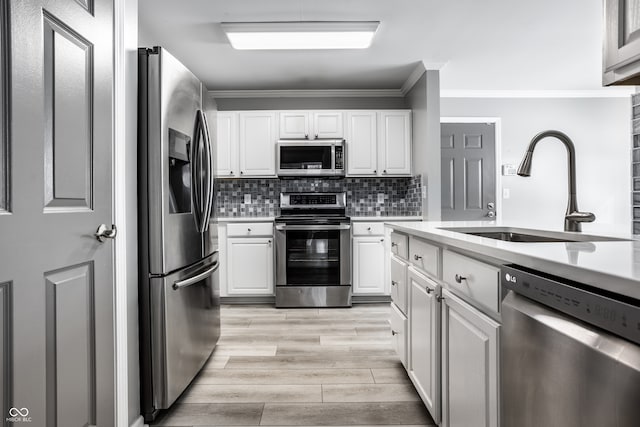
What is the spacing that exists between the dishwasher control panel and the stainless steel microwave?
3.20 meters

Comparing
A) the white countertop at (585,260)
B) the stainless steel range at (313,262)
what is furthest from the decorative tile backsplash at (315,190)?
the white countertop at (585,260)

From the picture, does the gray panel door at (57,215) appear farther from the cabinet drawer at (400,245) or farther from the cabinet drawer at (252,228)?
the cabinet drawer at (252,228)

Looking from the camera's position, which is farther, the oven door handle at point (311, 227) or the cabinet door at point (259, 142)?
the cabinet door at point (259, 142)

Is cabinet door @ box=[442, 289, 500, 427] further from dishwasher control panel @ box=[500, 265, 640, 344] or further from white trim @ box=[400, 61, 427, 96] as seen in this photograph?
white trim @ box=[400, 61, 427, 96]

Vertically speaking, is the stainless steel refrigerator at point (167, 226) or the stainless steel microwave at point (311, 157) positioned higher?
the stainless steel microwave at point (311, 157)

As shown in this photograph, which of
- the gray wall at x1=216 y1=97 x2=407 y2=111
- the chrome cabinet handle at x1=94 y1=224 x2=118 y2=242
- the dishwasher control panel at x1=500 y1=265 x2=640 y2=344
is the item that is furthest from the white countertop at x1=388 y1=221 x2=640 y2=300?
the gray wall at x1=216 y1=97 x2=407 y2=111

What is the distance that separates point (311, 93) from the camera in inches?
175

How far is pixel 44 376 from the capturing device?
3.59 ft

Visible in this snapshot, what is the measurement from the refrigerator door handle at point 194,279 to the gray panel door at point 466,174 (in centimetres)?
320

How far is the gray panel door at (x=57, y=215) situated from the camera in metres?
0.99

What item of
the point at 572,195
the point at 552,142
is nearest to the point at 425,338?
the point at 572,195

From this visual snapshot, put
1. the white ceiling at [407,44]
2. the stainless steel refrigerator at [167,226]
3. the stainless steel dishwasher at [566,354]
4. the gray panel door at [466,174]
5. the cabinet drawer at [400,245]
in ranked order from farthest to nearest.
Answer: the gray panel door at [466,174] → the white ceiling at [407,44] → the cabinet drawer at [400,245] → the stainless steel refrigerator at [167,226] → the stainless steel dishwasher at [566,354]

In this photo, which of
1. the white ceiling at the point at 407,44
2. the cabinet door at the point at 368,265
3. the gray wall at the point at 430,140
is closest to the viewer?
the white ceiling at the point at 407,44

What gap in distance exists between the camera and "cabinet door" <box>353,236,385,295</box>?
12.9 ft
